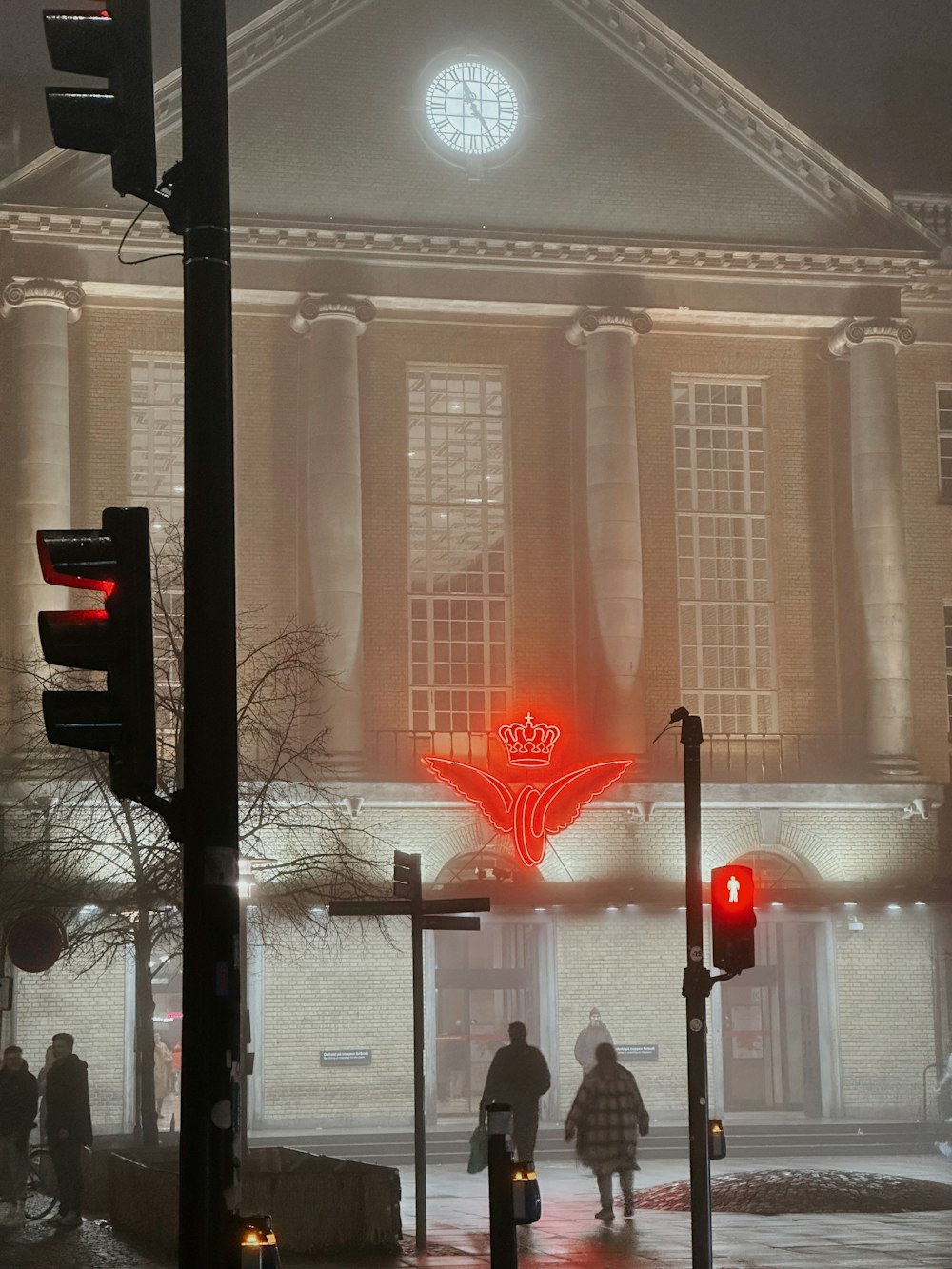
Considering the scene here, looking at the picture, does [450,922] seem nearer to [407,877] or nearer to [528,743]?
[407,877]

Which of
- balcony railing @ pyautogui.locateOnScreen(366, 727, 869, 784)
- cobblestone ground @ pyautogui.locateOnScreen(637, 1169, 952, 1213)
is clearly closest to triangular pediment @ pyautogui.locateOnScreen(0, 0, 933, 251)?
balcony railing @ pyautogui.locateOnScreen(366, 727, 869, 784)

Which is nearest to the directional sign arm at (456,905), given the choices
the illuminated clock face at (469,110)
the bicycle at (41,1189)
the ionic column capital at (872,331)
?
the bicycle at (41,1189)

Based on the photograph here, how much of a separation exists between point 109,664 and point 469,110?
31.4m

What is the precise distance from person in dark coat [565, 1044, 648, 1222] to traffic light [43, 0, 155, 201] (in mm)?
12948

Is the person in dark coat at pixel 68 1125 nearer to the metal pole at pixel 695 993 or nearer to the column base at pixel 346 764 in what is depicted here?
the metal pole at pixel 695 993

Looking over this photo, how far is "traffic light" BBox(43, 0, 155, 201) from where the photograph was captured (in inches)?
284

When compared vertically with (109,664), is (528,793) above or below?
above

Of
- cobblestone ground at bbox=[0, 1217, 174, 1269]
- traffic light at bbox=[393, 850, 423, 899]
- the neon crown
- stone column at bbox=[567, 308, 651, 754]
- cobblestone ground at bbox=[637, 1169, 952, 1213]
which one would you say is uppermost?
stone column at bbox=[567, 308, 651, 754]

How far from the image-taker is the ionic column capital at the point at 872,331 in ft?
121

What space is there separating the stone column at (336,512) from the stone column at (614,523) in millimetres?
4275

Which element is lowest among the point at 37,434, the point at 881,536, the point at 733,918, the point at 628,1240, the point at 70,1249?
the point at 628,1240

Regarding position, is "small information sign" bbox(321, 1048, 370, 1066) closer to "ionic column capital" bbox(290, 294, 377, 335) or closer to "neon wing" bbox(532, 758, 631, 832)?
"neon wing" bbox(532, 758, 631, 832)

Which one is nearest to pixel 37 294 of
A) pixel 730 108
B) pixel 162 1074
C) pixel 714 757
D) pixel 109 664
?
pixel 730 108

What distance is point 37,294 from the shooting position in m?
34.4
